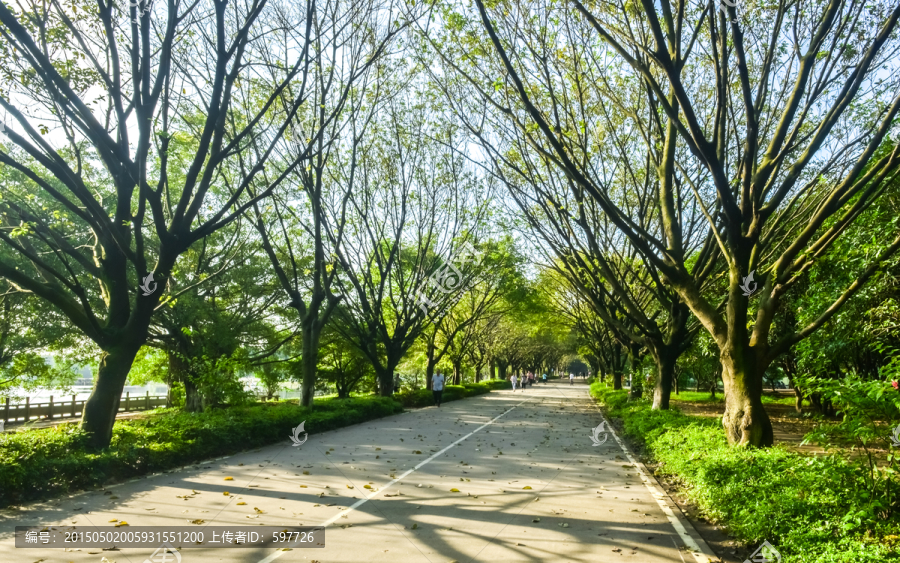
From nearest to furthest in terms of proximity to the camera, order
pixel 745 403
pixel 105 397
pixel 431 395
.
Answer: pixel 745 403
pixel 105 397
pixel 431 395

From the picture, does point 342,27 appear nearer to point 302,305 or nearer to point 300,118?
point 300,118

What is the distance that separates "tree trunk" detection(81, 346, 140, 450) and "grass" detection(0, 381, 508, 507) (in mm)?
197

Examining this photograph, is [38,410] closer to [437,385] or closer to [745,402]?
[437,385]

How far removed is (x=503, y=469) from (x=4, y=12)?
9.50 m

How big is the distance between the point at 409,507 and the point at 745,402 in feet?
16.4

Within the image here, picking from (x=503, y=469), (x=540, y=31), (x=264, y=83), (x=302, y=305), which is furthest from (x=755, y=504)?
(x=302, y=305)

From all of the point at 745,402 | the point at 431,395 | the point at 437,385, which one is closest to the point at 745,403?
the point at 745,402

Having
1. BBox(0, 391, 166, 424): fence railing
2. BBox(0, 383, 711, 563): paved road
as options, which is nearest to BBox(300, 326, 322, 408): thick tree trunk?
BBox(0, 383, 711, 563): paved road

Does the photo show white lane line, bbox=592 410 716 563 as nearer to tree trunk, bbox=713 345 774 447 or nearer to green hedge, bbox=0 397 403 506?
tree trunk, bbox=713 345 774 447

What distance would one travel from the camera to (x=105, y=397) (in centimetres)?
975

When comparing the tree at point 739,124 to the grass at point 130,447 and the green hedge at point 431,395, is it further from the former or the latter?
the green hedge at point 431,395

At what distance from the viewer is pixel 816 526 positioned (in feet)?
16.5

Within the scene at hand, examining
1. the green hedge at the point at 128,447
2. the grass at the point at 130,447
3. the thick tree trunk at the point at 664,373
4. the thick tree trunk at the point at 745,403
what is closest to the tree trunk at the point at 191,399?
the grass at the point at 130,447

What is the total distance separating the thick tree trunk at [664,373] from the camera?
16.7 meters
